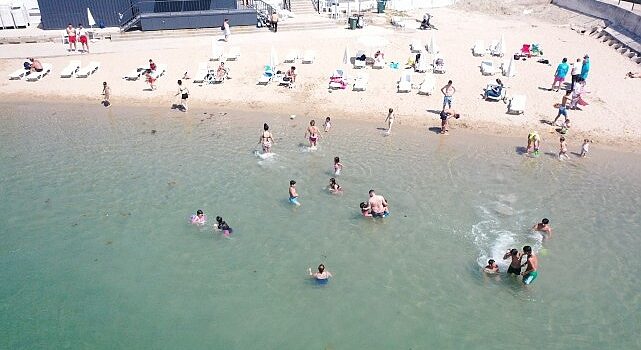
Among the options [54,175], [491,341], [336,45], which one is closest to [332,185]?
[491,341]

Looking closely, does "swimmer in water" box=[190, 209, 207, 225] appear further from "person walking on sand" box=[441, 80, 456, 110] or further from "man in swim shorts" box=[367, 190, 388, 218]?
"person walking on sand" box=[441, 80, 456, 110]

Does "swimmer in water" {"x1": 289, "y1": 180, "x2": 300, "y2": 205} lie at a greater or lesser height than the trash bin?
lesser

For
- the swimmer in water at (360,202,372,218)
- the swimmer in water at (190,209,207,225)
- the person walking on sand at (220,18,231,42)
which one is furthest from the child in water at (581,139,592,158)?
the person walking on sand at (220,18,231,42)

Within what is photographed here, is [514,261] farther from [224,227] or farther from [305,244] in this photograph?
[224,227]

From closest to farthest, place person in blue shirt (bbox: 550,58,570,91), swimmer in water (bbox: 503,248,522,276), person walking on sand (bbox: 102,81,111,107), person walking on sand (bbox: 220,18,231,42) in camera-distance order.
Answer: swimmer in water (bbox: 503,248,522,276) → person in blue shirt (bbox: 550,58,570,91) → person walking on sand (bbox: 102,81,111,107) → person walking on sand (bbox: 220,18,231,42)

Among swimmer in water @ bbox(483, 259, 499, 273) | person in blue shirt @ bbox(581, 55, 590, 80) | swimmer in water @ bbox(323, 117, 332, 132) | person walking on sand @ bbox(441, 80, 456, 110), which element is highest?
person in blue shirt @ bbox(581, 55, 590, 80)

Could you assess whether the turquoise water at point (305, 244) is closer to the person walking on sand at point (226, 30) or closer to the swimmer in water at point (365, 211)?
the swimmer in water at point (365, 211)

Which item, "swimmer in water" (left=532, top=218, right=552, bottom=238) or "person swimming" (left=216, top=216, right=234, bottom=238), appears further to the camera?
"swimmer in water" (left=532, top=218, right=552, bottom=238)

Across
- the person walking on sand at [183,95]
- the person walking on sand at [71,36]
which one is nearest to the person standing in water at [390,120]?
the person walking on sand at [183,95]
